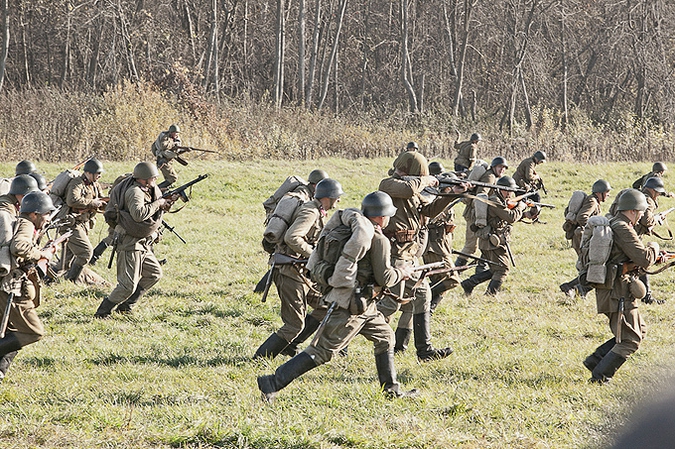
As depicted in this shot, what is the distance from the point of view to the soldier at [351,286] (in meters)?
6.16

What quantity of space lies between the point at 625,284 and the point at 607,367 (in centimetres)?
83

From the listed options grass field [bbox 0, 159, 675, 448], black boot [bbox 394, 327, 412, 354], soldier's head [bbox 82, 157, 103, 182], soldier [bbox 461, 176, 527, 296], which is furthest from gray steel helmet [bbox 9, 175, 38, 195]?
soldier [bbox 461, 176, 527, 296]

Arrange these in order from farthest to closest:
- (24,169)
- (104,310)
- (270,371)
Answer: (24,169) < (104,310) < (270,371)

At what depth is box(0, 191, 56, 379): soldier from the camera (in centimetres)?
670

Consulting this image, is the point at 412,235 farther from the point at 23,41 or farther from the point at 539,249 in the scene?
the point at 23,41

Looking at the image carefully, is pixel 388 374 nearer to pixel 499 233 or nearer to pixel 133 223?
pixel 133 223

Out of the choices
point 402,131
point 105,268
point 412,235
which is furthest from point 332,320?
point 402,131

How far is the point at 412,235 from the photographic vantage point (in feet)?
26.0

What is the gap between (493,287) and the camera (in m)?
11.8

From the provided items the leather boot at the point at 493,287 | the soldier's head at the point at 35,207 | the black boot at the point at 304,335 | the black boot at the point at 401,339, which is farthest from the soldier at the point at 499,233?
the soldier's head at the point at 35,207

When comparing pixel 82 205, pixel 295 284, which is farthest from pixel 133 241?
pixel 295 284

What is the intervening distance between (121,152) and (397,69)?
821 inches

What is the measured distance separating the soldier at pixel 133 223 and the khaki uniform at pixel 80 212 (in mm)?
1492

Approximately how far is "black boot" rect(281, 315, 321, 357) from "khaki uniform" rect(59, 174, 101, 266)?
13.2ft
